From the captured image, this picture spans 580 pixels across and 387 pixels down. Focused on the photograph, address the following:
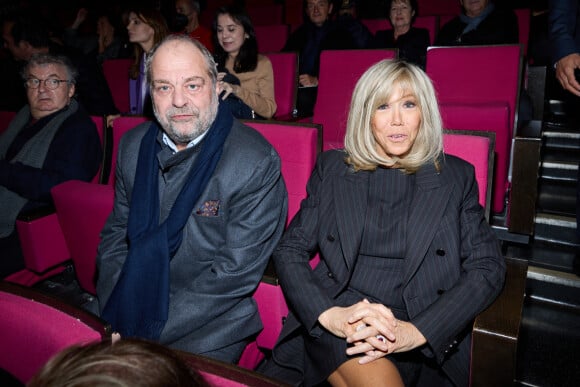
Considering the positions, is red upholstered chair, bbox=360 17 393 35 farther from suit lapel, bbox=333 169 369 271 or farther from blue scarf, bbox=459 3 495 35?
suit lapel, bbox=333 169 369 271

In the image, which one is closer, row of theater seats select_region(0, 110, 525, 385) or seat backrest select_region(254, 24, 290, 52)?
row of theater seats select_region(0, 110, 525, 385)

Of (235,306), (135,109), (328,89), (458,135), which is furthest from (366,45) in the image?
(235,306)

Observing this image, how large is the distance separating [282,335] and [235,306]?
0.40ft

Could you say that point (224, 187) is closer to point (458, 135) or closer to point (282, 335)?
point (282, 335)

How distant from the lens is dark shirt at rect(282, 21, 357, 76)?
2.43 m

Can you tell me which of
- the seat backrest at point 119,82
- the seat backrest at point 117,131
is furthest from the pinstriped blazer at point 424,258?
the seat backrest at point 119,82

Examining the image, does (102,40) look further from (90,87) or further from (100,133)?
(100,133)

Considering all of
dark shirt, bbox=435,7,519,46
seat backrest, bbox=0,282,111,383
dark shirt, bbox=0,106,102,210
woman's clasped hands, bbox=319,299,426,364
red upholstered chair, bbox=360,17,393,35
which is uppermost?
red upholstered chair, bbox=360,17,393,35

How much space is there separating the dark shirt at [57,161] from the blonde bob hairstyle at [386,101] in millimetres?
983

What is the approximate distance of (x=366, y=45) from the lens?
2486 millimetres

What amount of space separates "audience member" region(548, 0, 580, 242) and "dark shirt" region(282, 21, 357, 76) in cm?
131

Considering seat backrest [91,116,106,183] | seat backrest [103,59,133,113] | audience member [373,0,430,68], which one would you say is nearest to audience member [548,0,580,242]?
audience member [373,0,430,68]

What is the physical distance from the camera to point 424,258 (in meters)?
0.90

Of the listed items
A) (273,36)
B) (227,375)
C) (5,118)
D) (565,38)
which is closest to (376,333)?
(227,375)
